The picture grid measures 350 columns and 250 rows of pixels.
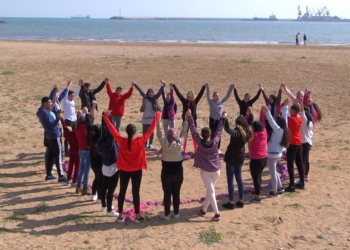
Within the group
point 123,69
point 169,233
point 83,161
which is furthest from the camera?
point 123,69

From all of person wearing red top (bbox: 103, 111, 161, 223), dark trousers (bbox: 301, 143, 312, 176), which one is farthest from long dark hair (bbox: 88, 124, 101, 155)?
dark trousers (bbox: 301, 143, 312, 176)

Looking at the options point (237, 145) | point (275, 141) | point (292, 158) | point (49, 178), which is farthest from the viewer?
point (49, 178)

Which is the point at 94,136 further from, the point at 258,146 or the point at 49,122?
the point at 258,146

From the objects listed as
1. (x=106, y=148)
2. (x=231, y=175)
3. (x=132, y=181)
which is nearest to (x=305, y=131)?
(x=231, y=175)

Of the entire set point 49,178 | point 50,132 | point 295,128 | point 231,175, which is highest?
point 295,128

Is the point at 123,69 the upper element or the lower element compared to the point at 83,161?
upper

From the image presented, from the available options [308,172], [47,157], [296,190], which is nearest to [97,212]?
[47,157]

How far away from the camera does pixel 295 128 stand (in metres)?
9.30

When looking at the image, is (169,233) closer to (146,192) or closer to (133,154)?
(133,154)

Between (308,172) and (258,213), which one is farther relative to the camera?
(308,172)

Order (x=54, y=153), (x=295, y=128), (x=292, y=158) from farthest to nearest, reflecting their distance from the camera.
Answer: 1. (x=54, y=153)
2. (x=292, y=158)
3. (x=295, y=128)

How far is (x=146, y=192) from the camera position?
9664 mm

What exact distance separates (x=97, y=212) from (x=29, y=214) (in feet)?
4.04

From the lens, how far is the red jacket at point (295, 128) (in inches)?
366
